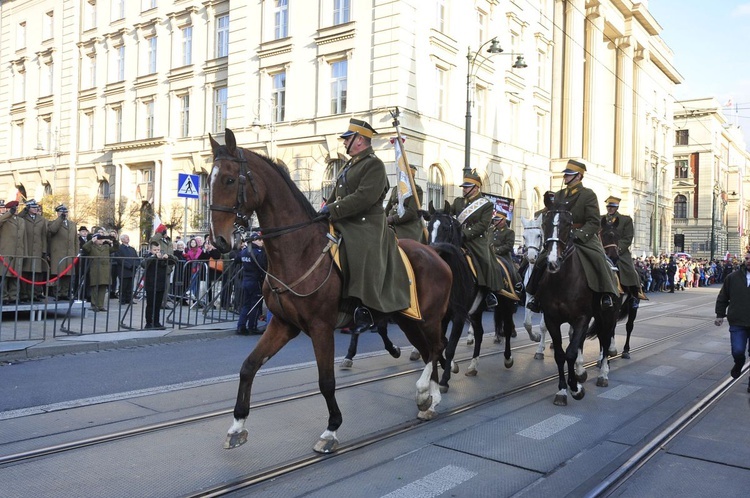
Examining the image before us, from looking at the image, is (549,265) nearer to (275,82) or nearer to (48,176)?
(275,82)

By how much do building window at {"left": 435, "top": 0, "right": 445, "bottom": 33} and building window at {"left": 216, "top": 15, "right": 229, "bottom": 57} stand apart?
12.0 meters

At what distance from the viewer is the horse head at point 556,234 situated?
7.69 m

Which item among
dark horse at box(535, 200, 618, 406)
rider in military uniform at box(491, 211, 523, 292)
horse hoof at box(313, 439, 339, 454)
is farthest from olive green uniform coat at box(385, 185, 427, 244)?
horse hoof at box(313, 439, 339, 454)

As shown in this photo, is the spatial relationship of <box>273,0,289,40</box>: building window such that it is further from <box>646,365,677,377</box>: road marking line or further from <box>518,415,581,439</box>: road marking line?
<box>518,415,581,439</box>: road marking line

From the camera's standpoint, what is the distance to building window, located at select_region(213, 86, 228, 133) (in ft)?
112

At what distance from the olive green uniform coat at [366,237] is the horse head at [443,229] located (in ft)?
8.46

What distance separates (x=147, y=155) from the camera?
37.1 metres

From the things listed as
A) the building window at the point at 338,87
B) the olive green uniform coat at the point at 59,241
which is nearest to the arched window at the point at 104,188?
the building window at the point at 338,87

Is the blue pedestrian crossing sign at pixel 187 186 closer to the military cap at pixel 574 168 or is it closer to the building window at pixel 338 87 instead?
the military cap at pixel 574 168

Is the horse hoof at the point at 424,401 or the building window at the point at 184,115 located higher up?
the building window at the point at 184,115

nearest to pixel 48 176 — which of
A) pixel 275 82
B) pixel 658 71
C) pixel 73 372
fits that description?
pixel 275 82

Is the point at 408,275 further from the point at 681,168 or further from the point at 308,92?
the point at 681,168

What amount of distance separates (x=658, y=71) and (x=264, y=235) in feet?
219

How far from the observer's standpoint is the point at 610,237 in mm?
11438
